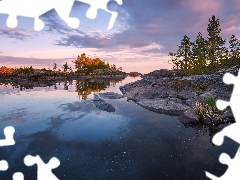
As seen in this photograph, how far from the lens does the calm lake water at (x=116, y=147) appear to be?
26.8 feet

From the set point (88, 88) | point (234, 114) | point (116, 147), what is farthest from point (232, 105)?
point (88, 88)

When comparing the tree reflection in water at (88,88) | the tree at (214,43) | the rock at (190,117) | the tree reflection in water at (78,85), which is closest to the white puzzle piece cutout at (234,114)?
the rock at (190,117)

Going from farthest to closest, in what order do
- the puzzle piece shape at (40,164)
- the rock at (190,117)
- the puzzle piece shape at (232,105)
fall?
the rock at (190,117), the puzzle piece shape at (40,164), the puzzle piece shape at (232,105)

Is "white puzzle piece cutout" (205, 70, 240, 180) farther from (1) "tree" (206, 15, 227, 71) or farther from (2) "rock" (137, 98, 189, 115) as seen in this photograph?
(1) "tree" (206, 15, 227, 71)

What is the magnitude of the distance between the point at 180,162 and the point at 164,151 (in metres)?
1.32

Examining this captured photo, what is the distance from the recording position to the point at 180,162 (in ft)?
29.2

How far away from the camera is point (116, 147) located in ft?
35.0

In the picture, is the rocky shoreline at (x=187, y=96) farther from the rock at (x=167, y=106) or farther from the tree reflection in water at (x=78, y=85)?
the tree reflection in water at (x=78, y=85)

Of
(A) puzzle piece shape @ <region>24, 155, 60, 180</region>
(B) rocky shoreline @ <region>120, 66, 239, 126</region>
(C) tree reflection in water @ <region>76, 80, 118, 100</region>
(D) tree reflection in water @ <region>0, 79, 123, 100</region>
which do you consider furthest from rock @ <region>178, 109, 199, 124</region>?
(D) tree reflection in water @ <region>0, 79, 123, 100</region>

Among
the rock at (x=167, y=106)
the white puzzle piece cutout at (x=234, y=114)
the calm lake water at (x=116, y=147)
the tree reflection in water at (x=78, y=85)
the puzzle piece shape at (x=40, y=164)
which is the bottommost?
the tree reflection in water at (x=78, y=85)

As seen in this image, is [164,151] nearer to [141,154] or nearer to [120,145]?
[141,154]

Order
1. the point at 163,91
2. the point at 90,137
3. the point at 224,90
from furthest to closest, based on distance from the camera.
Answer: the point at 163,91 < the point at 224,90 < the point at 90,137

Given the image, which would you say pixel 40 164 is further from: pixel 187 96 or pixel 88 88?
pixel 88 88

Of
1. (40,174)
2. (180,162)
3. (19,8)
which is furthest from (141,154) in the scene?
(19,8)
